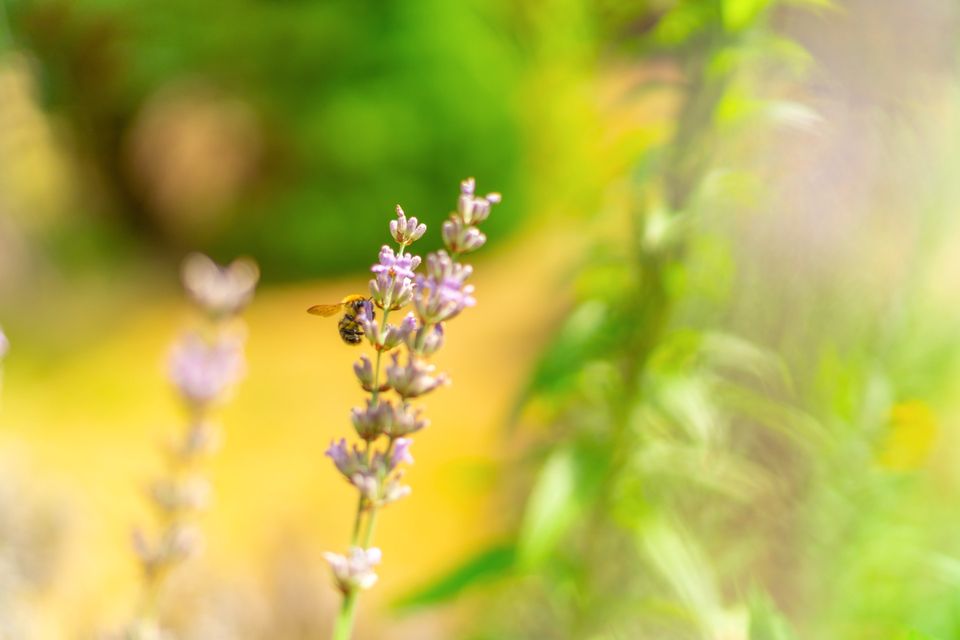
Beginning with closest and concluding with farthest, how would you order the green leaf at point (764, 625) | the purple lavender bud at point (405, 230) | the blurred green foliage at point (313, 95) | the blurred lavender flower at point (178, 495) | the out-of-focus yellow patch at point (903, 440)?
the purple lavender bud at point (405, 230)
the green leaf at point (764, 625)
the blurred lavender flower at point (178, 495)
the out-of-focus yellow patch at point (903, 440)
the blurred green foliage at point (313, 95)

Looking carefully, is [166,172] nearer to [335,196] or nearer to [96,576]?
[335,196]

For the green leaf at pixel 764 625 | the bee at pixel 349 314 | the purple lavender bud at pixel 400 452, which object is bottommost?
the green leaf at pixel 764 625

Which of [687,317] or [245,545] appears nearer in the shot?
[687,317]

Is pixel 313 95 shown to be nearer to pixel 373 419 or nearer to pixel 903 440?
pixel 903 440

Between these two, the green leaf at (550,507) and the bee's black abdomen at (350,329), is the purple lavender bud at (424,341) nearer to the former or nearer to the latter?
the bee's black abdomen at (350,329)

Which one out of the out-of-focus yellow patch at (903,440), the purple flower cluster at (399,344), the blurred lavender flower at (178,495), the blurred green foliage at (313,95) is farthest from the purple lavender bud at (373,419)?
the blurred green foliage at (313,95)

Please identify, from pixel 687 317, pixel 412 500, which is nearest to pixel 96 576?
pixel 412 500

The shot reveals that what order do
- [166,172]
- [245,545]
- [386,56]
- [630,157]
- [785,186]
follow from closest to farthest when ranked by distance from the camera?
[630,157], [785,186], [245,545], [386,56], [166,172]
